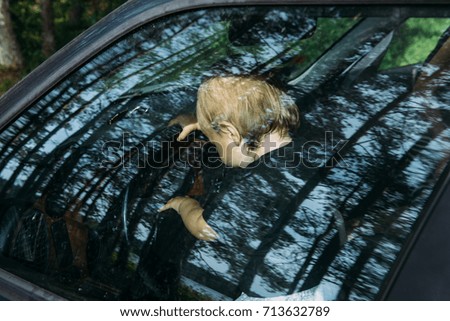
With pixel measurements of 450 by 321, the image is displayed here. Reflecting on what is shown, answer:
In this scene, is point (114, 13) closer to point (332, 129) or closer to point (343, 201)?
point (332, 129)

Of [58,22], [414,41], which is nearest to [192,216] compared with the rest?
[414,41]

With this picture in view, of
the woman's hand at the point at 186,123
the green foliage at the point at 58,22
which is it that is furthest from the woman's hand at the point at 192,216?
the green foliage at the point at 58,22

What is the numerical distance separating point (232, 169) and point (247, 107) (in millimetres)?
→ 186

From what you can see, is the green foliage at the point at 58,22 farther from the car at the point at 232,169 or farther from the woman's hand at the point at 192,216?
the woman's hand at the point at 192,216

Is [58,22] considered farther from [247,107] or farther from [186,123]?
[247,107]

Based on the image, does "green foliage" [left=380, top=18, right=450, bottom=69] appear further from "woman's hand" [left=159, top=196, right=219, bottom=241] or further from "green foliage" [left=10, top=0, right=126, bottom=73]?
"green foliage" [left=10, top=0, right=126, bottom=73]

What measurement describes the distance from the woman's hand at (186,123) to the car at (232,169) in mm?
23

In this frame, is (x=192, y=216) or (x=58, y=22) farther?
(x=58, y=22)

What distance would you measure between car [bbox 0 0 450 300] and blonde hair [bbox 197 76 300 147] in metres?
0.03

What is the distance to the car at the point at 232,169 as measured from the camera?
154cm

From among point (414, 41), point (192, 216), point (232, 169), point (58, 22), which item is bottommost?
point (192, 216)

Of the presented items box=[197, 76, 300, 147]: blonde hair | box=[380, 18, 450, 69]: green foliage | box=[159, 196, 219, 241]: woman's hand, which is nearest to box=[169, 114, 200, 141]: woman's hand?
box=[197, 76, 300, 147]: blonde hair

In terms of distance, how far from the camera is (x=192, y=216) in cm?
177

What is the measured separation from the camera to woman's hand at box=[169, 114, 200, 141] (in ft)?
6.23
